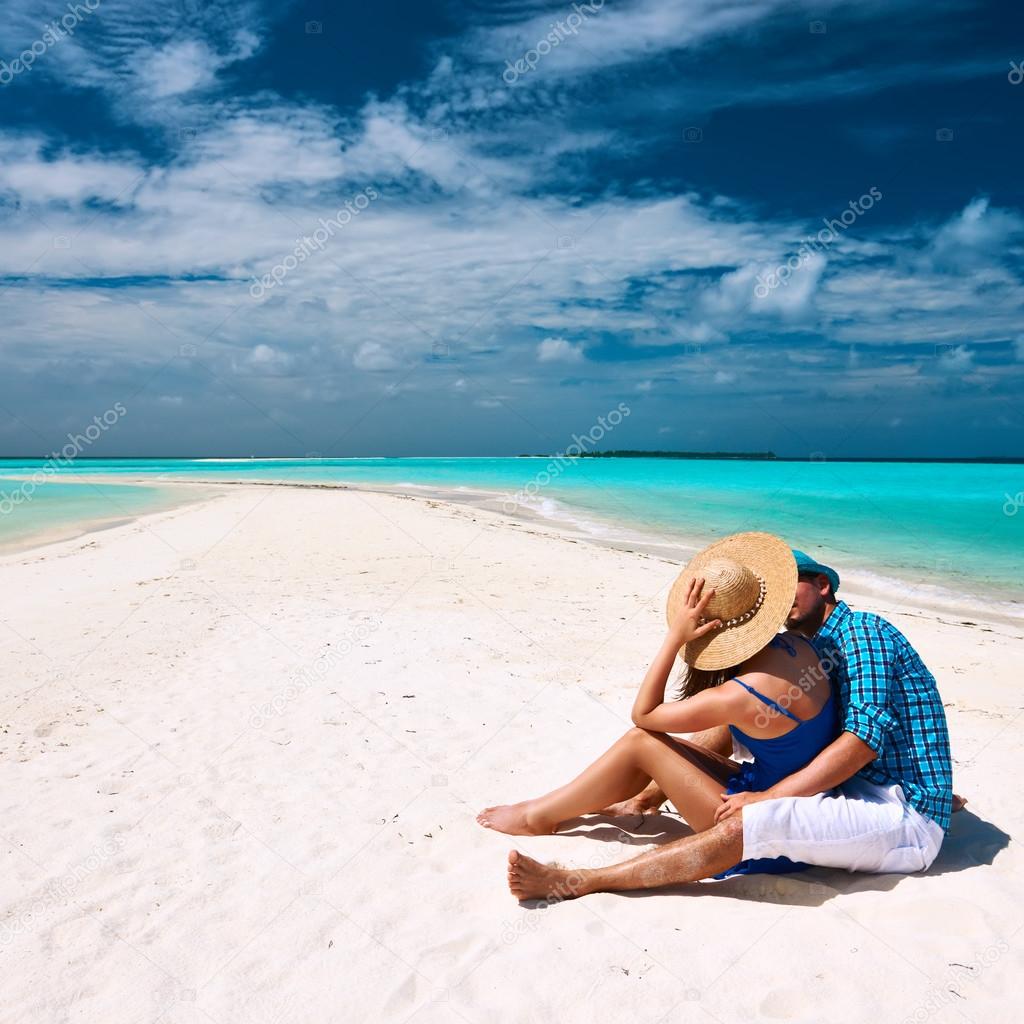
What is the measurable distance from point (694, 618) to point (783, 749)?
65 centimetres

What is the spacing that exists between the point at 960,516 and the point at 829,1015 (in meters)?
28.8

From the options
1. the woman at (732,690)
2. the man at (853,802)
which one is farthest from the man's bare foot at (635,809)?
the man at (853,802)

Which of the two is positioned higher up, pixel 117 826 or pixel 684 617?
pixel 684 617

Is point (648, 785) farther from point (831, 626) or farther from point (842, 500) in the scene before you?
point (842, 500)

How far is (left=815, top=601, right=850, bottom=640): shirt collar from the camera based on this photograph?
3.38m

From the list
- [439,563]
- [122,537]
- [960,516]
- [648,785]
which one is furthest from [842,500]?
[648,785]

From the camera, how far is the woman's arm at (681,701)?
315cm

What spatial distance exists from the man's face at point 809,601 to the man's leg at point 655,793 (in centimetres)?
86

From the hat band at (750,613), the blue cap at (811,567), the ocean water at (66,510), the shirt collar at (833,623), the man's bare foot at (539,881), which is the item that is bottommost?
the ocean water at (66,510)

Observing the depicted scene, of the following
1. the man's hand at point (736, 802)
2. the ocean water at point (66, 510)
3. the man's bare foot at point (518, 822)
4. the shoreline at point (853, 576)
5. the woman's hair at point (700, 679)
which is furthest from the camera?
the ocean water at point (66, 510)

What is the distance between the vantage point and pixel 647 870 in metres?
3.21

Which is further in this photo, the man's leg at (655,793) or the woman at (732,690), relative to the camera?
the man's leg at (655,793)

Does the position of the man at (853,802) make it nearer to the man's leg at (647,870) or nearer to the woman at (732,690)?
the man's leg at (647,870)

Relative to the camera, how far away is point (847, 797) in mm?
3182
